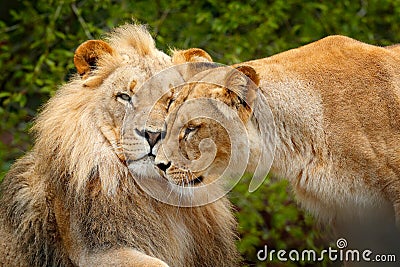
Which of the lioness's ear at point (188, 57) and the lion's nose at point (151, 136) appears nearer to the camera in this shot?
the lion's nose at point (151, 136)

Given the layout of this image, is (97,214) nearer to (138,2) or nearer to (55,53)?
(55,53)

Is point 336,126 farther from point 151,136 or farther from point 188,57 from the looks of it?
point 151,136

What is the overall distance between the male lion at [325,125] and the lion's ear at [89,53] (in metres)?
0.48

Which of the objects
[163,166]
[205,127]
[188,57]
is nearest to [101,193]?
[163,166]

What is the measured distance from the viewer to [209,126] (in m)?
4.06

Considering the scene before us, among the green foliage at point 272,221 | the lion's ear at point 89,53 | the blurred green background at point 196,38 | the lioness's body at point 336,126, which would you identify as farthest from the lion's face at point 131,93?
the green foliage at point 272,221

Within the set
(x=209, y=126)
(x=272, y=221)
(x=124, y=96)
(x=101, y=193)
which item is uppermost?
(x=124, y=96)

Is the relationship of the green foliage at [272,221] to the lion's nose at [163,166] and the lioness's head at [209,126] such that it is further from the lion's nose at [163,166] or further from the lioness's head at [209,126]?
the lion's nose at [163,166]

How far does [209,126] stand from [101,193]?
0.62m

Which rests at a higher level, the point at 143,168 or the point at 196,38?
the point at 143,168

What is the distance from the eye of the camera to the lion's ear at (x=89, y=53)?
13.4 ft

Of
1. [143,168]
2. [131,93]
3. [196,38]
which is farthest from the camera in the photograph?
[196,38]

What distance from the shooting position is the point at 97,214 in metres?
3.86

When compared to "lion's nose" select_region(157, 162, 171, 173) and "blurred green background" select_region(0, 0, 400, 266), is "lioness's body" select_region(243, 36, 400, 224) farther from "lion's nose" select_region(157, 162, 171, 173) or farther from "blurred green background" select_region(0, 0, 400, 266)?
"blurred green background" select_region(0, 0, 400, 266)
